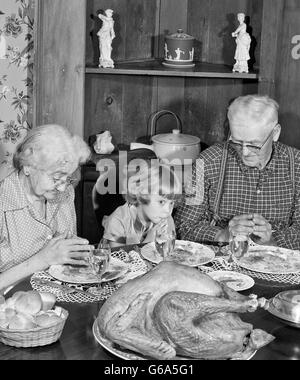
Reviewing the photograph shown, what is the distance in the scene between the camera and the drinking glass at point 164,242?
2590mm

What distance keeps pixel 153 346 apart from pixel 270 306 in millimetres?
487

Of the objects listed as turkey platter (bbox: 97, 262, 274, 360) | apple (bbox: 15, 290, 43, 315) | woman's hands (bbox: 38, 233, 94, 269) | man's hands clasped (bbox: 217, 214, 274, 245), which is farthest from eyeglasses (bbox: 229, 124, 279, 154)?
apple (bbox: 15, 290, 43, 315)

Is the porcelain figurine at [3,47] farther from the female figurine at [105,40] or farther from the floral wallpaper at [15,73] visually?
the female figurine at [105,40]

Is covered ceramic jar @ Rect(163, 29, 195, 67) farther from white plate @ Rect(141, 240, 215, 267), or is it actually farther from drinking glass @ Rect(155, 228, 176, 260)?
drinking glass @ Rect(155, 228, 176, 260)

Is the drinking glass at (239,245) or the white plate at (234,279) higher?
the drinking glass at (239,245)

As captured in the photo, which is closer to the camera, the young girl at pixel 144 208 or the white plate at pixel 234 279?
the white plate at pixel 234 279

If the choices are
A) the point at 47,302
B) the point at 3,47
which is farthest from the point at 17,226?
the point at 3,47

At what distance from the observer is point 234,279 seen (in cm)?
248

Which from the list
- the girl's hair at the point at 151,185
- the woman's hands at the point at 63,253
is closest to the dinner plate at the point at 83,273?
the woman's hands at the point at 63,253

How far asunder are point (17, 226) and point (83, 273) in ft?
1.44

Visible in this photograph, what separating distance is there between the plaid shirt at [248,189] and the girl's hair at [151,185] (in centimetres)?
27

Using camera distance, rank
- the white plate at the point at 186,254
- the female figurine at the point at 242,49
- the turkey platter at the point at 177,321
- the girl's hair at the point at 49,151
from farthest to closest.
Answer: the female figurine at the point at 242,49
the girl's hair at the point at 49,151
the white plate at the point at 186,254
the turkey platter at the point at 177,321

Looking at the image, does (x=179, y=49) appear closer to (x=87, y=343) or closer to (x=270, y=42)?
(x=270, y=42)

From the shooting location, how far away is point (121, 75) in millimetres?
4172
